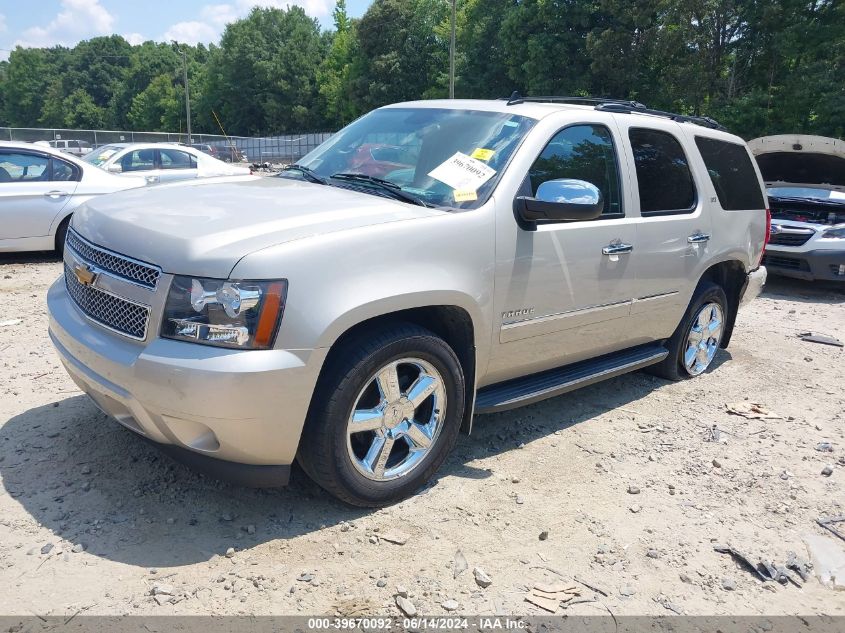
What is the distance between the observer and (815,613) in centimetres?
285

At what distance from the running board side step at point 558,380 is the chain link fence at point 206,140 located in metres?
39.6

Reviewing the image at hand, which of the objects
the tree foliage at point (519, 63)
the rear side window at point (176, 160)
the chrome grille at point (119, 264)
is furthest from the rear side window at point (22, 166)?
the tree foliage at point (519, 63)

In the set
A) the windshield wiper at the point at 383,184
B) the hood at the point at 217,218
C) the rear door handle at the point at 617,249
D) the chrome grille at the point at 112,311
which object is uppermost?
the windshield wiper at the point at 383,184

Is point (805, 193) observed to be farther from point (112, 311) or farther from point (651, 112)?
point (112, 311)

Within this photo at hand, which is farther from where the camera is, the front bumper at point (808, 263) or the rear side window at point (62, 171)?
the front bumper at point (808, 263)

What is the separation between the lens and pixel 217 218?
306cm

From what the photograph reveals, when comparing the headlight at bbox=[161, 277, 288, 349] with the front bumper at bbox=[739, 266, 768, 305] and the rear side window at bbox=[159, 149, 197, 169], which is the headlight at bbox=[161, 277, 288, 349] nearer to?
the front bumper at bbox=[739, 266, 768, 305]

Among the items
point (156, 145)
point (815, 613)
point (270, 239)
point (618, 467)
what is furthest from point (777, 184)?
point (156, 145)

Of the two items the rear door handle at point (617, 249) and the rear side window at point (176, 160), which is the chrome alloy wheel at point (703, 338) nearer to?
the rear door handle at point (617, 249)

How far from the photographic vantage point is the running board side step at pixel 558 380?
3803 mm

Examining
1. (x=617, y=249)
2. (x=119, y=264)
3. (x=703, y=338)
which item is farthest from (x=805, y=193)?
(x=119, y=264)

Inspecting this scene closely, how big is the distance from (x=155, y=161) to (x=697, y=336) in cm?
1139

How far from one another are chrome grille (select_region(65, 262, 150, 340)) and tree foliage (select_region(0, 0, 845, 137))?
2767 centimetres

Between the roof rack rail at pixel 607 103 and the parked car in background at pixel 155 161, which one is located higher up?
the roof rack rail at pixel 607 103
